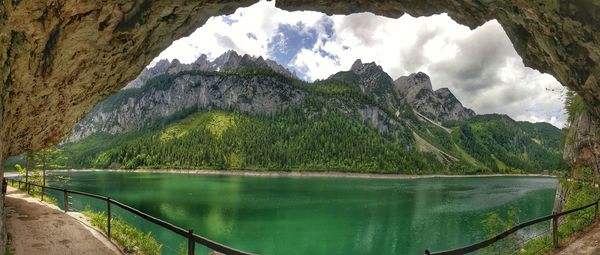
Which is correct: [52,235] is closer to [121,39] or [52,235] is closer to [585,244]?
[121,39]

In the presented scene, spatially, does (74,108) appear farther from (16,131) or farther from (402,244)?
(402,244)

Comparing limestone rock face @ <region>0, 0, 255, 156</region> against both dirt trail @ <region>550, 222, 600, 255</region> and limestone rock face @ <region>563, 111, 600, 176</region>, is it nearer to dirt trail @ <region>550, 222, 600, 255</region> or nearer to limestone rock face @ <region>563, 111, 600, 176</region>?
dirt trail @ <region>550, 222, 600, 255</region>

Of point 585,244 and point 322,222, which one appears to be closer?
point 585,244

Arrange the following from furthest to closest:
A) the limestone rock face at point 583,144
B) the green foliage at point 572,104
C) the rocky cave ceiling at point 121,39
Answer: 1. the green foliage at point 572,104
2. the limestone rock face at point 583,144
3. the rocky cave ceiling at point 121,39

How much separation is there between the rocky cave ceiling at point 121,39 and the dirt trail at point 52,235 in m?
3.11

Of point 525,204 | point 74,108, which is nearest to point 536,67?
point 74,108

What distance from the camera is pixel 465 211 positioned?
A: 7075 cm

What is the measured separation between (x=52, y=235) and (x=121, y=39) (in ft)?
27.3

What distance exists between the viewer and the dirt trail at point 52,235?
493 inches

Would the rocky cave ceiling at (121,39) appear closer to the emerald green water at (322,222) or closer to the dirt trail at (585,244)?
the dirt trail at (585,244)

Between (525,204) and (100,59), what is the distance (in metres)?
87.7

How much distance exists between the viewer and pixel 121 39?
16234mm

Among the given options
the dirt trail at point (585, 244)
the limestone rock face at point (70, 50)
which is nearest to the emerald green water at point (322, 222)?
the limestone rock face at point (70, 50)

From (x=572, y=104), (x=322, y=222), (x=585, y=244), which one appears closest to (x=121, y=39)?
(x=585, y=244)
